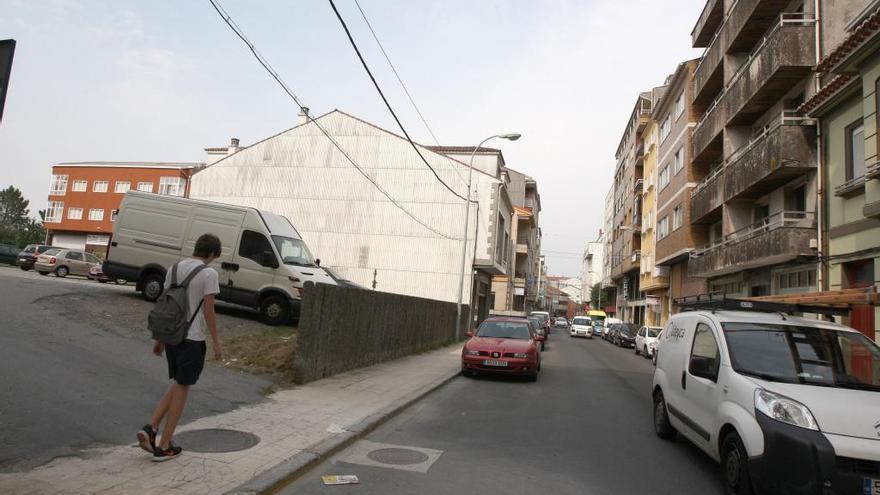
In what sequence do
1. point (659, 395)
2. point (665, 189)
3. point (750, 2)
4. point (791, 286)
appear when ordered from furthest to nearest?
point (665, 189) < point (750, 2) < point (791, 286) < point (659, 395)

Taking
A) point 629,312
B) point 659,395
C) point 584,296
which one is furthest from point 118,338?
point 584,296

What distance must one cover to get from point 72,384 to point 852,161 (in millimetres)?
17140

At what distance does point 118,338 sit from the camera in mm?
8477

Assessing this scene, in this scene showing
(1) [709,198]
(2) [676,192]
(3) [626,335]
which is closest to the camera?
(1) [709,198]

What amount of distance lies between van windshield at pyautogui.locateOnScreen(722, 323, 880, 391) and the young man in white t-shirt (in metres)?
4.85

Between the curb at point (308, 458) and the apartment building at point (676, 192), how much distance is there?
78.2 feet

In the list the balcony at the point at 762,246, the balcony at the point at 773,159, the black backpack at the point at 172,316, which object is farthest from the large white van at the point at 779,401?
the balcony at the point at 773,159

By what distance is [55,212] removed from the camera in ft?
188

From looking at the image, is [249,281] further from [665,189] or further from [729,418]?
[665,189]

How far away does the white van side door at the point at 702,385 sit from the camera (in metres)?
5.45

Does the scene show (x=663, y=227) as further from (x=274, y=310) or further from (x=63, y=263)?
(x=63, y=263)

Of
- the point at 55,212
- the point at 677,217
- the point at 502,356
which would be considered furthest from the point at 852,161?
the point at 55,212

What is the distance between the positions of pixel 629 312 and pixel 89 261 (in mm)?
43064

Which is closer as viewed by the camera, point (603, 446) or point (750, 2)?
point (603, 446)
